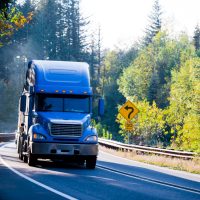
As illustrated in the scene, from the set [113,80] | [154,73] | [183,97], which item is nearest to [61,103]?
[183,97]

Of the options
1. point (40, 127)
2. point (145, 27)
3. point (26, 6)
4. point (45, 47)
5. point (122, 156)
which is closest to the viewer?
point (40, 127)

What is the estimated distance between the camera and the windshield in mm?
18578

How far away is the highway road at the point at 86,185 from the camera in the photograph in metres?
11.3

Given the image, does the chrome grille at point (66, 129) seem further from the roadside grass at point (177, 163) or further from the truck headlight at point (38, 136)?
the roadside grass at point (177, 163)

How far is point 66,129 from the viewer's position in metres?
17.7

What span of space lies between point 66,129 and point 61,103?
1.28 m

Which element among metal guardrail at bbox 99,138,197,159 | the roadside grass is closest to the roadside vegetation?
metal guardrail at bbox 99,138,197,159

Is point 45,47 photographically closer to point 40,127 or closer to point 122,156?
point 122,156

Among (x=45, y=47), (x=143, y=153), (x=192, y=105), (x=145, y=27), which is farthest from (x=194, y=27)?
(x=143, y=153)

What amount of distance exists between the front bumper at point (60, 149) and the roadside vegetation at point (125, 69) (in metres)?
38.6

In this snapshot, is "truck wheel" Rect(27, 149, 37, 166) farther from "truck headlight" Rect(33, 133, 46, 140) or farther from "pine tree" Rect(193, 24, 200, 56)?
"pine tree" Rect(193, 24, 200, 56)

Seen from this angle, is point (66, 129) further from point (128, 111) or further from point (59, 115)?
point (128, 111)

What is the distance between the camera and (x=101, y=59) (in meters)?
108

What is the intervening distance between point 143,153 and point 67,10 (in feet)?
233
